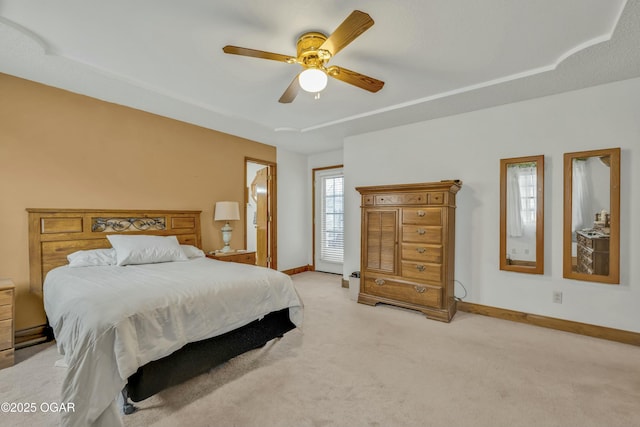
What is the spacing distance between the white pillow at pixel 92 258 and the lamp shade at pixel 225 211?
1.39m

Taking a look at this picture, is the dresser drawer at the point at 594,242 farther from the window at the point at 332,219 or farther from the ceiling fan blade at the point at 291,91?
the window at the point at 332,219

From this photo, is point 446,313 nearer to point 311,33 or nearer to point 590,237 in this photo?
point 590,237

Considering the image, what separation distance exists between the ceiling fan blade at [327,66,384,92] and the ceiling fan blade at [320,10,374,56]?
146 mm

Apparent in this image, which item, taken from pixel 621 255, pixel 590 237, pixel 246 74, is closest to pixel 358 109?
pixel 246 74

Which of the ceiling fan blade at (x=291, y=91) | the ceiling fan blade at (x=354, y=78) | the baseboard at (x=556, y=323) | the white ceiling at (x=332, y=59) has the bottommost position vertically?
the baseboard at (x=556, y=323)

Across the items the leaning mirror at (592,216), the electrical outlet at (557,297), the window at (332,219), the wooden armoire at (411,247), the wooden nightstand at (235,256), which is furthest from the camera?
the window at (332,219)

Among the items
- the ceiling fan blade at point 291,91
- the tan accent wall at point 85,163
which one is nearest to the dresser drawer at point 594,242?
the ceiling fan blade at point 291,91

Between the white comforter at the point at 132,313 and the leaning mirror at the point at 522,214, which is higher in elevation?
the leaning mirror at the point at 522,214

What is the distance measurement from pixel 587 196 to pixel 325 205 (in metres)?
3.94

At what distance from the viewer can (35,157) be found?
108 inches

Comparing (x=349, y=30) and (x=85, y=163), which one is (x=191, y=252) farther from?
(x=349, y=30)

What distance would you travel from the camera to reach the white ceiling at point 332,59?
183 cm

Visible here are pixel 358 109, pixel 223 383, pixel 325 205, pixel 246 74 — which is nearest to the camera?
pixel 223 383

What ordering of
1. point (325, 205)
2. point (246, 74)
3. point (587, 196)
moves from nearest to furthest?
1. point (246, 74)
2. point (587, 196)
3. point (325, 205)
